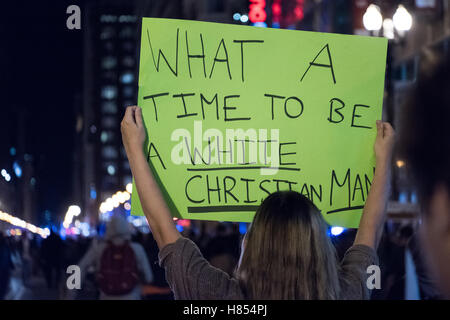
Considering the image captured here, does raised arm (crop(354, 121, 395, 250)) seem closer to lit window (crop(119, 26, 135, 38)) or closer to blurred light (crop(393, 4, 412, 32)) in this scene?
blurred light (crop(393, 4, 412, 32))

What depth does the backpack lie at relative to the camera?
7410mm

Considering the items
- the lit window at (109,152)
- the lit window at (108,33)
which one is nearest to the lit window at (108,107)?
the lit window at (109,152)

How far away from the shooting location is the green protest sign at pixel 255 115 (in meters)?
3.19

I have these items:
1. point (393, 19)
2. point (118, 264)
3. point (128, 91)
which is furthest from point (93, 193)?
point (118, 264)

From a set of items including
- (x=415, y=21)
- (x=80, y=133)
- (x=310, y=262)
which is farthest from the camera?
(x=80, y=133)

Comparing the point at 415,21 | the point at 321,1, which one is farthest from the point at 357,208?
the point at 321,1

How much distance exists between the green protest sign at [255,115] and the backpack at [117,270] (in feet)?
14.5

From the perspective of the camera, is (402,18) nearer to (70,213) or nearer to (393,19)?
(393,19)

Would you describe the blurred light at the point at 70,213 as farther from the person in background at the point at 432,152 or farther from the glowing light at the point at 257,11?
the person in background at the point at 432,152

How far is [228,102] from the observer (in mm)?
3281

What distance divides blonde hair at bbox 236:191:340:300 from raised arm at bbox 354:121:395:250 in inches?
18.7
